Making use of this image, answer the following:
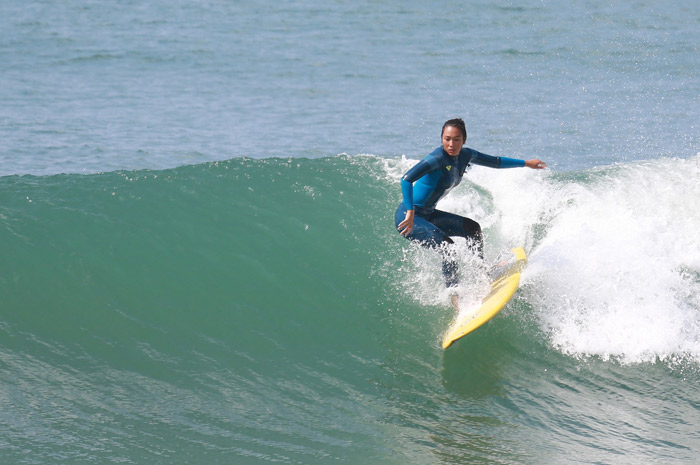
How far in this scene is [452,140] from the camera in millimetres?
5863

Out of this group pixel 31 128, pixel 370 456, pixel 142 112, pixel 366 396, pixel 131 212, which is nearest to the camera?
pixel 370 456

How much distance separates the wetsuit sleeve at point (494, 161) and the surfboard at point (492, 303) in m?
0.79

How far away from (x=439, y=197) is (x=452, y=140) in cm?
53

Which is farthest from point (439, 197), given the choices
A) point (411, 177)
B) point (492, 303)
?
point (492, 303)

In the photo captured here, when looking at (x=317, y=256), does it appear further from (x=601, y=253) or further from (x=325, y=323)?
(x=601, y=253)

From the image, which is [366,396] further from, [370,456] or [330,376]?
[370,456]

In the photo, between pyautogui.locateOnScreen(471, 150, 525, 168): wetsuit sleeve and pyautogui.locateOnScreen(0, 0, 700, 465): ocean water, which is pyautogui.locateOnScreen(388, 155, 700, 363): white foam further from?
pyautogui.locateOnScreen(471, 150, 525, 168): wetsuit sleeve

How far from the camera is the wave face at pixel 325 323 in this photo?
4.97 metres

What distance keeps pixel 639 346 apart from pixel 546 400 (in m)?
1.12

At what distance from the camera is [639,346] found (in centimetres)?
615

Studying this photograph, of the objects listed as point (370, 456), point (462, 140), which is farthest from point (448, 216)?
point (370, 456)

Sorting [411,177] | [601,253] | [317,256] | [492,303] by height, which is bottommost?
[492,303]

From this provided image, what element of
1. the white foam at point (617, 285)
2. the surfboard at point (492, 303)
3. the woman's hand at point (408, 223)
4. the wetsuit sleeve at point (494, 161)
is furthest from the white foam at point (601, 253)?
the woman's hand at point (408, 223)

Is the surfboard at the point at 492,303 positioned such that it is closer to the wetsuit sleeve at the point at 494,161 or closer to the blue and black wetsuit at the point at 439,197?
the blue and black wetsuit at the point at 439,197
